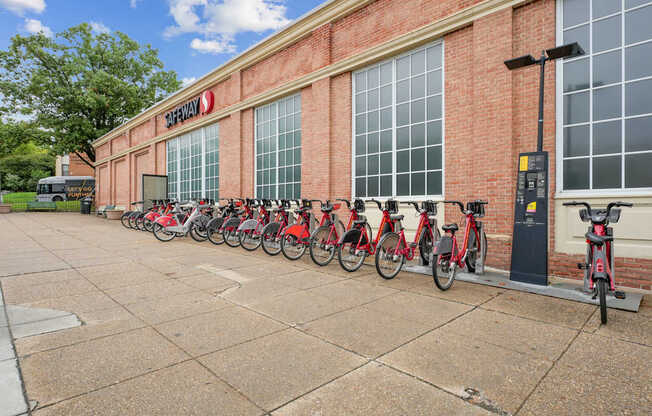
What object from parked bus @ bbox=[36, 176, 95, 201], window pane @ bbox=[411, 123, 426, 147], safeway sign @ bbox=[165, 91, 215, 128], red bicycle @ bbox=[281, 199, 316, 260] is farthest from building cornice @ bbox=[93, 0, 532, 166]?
parked bus @ bbox=[36, 176, 95, 201]

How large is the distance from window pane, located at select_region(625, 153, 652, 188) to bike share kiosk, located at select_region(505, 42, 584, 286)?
1.31m

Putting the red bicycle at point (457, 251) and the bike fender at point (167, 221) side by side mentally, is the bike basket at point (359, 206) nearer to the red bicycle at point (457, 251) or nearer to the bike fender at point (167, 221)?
the red bicycle at point (457, 251)

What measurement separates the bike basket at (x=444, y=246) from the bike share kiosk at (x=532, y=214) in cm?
114

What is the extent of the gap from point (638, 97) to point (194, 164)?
1561cm

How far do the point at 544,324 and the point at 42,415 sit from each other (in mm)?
4365

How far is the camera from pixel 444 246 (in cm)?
514

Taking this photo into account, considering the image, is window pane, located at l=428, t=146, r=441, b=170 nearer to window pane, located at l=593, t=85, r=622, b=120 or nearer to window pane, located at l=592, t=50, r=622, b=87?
window pane, located at l=593, t=85, r=622, b=120

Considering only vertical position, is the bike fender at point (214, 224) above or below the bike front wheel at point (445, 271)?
above

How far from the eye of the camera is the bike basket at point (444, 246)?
5.00m

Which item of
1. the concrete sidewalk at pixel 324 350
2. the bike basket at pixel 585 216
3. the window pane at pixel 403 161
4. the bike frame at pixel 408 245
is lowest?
the concrete sidewalk at pixel 324 350

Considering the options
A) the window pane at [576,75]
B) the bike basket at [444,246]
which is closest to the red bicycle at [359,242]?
the bike basket at [444,246]

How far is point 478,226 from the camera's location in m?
6.13

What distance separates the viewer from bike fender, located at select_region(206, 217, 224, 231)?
1002cm

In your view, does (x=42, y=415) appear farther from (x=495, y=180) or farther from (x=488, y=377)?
(x=495, y=180)
